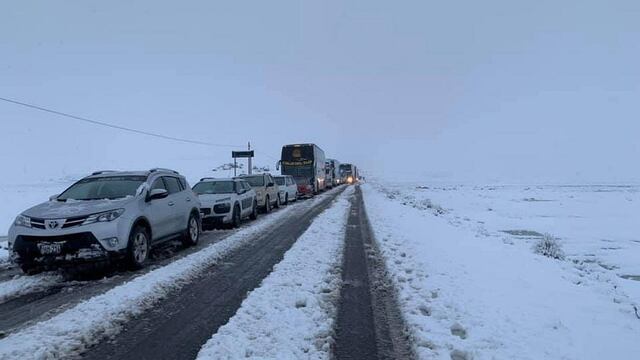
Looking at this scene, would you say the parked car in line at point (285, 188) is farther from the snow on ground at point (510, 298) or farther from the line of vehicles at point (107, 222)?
the line of vehicles at point (107, 222)

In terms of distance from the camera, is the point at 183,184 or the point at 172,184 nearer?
the point at 172,184

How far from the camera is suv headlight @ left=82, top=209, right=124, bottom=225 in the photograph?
25.2 ft

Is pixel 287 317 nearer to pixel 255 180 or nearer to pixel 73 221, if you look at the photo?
pixel 73 221

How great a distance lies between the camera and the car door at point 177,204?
10328 mm

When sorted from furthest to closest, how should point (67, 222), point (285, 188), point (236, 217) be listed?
point (285, 188)
point (236, 217)
point (67, 222)

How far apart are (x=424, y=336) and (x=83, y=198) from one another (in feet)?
22.3

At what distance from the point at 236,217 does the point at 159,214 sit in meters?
6.25

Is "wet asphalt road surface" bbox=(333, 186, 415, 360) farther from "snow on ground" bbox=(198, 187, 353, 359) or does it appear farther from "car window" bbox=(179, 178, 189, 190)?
"car window" bbox=(179, 178, 189, 190)

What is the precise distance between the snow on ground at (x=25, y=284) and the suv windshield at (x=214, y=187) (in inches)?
329

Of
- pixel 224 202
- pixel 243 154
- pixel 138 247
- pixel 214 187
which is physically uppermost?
pixel 243 154

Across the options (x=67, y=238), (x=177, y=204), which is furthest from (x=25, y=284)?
(x=177, y=204)

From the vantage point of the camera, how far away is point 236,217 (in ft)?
51.5

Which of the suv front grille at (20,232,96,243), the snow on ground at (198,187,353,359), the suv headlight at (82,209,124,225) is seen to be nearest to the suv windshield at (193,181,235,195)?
the snow on ground at (198,187,353,359)

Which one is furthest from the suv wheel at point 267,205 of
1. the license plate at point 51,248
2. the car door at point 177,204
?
the license plate at point 51,248
